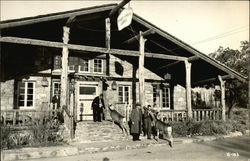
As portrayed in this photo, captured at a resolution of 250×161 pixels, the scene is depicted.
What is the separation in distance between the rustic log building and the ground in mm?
3538

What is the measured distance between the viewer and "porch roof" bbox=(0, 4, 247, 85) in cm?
1162

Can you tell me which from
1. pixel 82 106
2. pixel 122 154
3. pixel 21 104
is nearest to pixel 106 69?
pixel 82 106

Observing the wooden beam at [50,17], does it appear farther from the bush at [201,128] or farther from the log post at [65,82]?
the bush at [201,128]

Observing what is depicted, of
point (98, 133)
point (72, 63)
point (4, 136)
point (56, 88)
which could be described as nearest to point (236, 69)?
point (72, 63)

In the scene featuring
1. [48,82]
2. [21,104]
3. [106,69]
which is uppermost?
[106,69]

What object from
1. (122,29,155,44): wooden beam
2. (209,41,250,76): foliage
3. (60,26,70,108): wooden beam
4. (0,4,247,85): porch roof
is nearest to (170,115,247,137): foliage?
(0,4,247,85): porch roof

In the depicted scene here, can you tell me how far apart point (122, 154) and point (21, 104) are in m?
7.75

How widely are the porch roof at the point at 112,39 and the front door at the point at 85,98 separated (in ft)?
8.58

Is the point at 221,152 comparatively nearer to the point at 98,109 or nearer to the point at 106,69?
the point at 98,109

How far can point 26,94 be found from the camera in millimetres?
14328

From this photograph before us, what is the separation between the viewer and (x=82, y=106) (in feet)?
52.6

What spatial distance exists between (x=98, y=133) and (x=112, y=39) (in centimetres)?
699

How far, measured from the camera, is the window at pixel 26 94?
1420cm

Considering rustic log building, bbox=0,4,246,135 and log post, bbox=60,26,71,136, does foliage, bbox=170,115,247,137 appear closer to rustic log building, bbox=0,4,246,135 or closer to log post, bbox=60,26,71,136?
rustic log building, bbox=0,4,246,135
